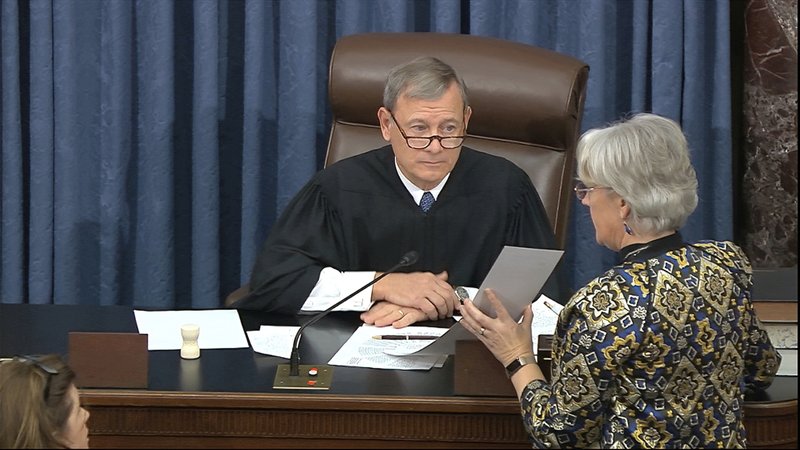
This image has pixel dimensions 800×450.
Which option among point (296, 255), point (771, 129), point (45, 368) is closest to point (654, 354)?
point (45, 368)

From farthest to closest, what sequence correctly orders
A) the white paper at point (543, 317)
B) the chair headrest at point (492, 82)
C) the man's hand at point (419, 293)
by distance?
the chair headrest at point (492, 82) < the man's hand at point (419, 293) < the white paper at point (543, 317)

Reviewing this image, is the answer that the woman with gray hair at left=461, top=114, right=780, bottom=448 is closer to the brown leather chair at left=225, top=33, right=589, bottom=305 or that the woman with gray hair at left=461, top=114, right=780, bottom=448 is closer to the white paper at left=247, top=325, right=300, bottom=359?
the white paper at left=247, top=325, right=300, bottom=359

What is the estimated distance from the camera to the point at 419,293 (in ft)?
9.85

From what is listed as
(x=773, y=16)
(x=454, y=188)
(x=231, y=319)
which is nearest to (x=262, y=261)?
(x=231, y=319)

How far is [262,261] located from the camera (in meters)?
3.29

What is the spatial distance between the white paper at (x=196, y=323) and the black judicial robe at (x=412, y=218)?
39 centimetres

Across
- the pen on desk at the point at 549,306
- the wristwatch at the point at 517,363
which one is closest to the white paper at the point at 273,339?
the wristwatch at the point at 517,363

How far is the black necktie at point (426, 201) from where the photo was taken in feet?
11.4

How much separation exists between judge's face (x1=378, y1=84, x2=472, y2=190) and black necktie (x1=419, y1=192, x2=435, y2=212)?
0.10m

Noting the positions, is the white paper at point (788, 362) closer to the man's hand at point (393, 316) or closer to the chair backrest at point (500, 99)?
the man's hand at point (393, 316)

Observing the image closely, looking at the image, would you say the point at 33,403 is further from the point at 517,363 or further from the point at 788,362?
the point at 788,362

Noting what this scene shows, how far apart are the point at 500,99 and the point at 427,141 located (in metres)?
0.48

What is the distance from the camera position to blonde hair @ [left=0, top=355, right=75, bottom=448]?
1.94m

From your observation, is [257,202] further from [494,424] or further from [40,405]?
[40,405]
